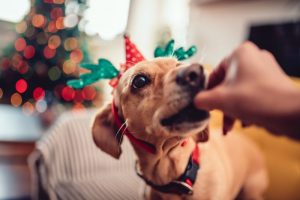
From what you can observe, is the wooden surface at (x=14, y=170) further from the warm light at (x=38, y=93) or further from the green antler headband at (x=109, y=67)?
the green antler headband at (x=109, y=67)

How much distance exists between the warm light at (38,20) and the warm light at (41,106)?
790 mm

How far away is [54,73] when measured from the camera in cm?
297

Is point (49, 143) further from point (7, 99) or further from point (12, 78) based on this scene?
point (7, 99)

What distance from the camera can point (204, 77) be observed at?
744 millimetres

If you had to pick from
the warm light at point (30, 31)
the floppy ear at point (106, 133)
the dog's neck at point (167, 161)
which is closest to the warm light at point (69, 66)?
the warm light at point (30, 31)

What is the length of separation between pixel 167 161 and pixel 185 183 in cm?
9

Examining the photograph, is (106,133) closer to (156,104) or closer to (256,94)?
(156,104)

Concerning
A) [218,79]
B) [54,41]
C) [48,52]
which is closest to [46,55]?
[48,52]

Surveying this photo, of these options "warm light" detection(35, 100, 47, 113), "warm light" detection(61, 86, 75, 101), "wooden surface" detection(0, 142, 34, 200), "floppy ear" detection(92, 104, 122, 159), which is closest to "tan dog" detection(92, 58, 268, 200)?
"floppy ear" detection(92, 104, 122, 159)

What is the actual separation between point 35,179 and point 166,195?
29.0 inches

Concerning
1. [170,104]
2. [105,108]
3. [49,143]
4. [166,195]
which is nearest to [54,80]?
[49,143]

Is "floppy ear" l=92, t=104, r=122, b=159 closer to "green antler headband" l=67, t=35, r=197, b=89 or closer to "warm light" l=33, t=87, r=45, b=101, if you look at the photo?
"green antler headband" l=67, t=35, r=197, b=89

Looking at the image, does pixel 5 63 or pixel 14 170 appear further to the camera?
pixel 5 63

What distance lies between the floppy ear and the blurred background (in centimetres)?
127
